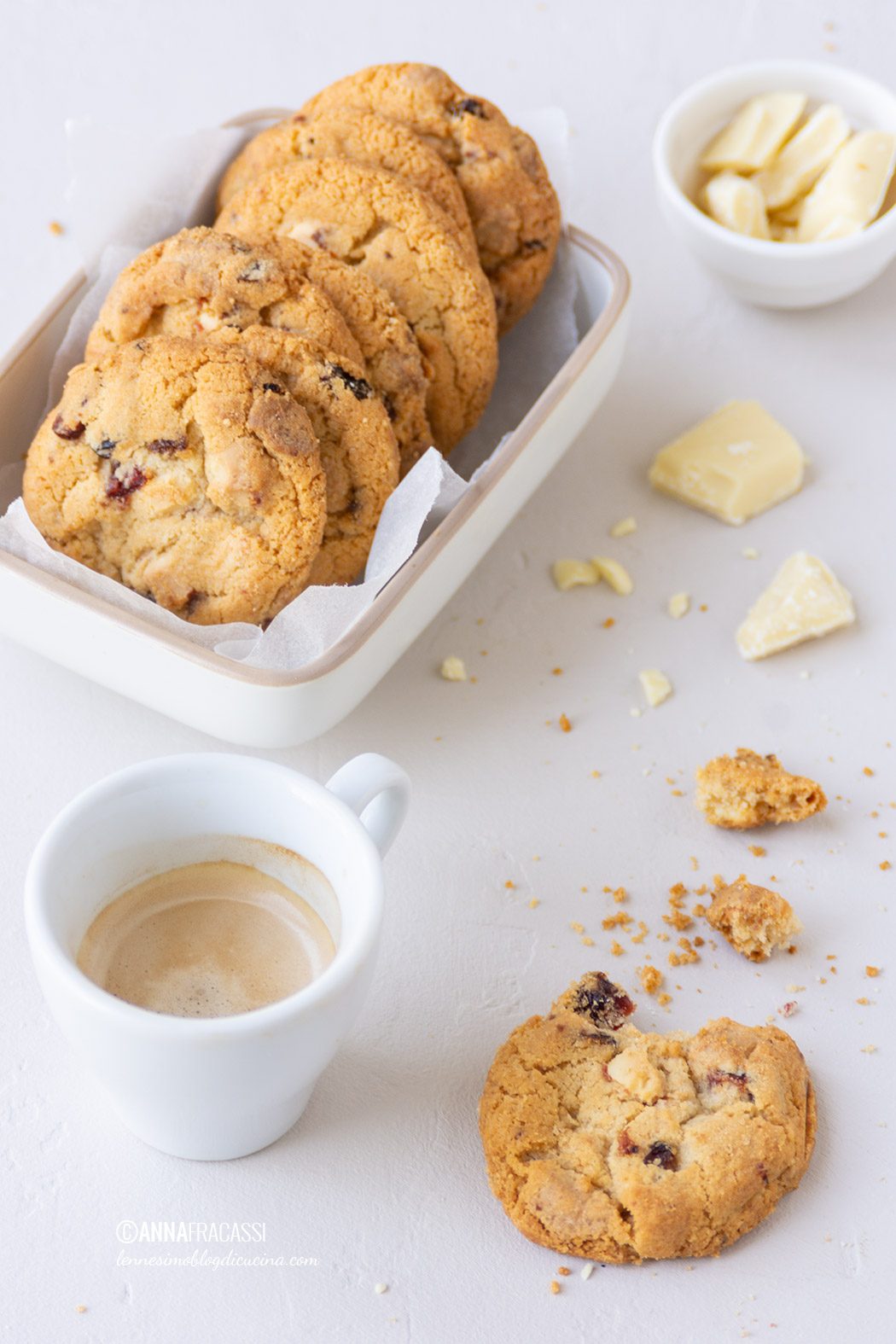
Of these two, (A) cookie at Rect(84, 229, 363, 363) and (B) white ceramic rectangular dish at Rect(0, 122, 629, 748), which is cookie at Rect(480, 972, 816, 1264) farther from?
(A) cookie at Rect(84, 229, 363, 363)

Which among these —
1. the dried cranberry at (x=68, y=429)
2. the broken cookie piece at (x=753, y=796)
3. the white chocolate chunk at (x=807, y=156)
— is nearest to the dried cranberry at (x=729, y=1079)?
the broken cookie piece at (x=753, y=796)

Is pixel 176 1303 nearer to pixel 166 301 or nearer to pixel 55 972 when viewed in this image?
pixel 55 972

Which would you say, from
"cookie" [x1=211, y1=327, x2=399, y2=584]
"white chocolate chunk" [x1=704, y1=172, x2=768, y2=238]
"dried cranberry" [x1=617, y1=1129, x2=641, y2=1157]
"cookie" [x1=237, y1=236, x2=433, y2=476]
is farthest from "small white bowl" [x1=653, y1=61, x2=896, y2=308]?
"dried cranberry" [x1=617, y1=1129, x2=641, y2=1157]

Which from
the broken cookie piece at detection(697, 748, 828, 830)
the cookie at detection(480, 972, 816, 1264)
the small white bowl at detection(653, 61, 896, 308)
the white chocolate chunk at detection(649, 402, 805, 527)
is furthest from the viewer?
the small white bowl at detection(653, 61, 896, 308)

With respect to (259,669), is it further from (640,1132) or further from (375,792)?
(640,1132)

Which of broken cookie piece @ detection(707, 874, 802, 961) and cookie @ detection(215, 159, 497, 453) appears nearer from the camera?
broken cookie piece @ detection(707, 874, 802, 961)
